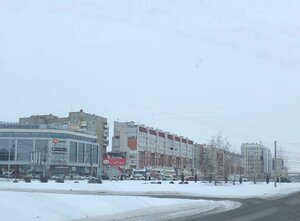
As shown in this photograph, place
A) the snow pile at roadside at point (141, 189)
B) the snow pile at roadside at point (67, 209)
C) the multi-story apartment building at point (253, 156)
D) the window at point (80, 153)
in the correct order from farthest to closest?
the window at point (80, 153)
the multi-story apartment building at point (253, 156)
the snow pile at roadside at point (141, 189)
the snow pile at roadside at point (67, 209)

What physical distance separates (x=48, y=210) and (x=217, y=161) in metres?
80.6

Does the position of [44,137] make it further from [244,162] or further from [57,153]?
[244,162]

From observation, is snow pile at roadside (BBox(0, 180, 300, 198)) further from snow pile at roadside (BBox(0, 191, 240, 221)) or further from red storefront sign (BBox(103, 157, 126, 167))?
red storefront sign (BBox(103, 157, 126, 167))

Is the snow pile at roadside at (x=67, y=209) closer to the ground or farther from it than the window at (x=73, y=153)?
closer to the ground

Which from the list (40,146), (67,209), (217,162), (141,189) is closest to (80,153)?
(40,146)

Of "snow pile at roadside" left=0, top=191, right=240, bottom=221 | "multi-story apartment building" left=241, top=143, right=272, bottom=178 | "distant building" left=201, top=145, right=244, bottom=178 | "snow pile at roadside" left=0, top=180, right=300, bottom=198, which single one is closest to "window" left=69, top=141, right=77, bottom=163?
"multi-story apartment building" left=241, top=143, right=272, bottom=178

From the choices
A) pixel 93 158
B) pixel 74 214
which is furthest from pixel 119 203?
pixel 93 158

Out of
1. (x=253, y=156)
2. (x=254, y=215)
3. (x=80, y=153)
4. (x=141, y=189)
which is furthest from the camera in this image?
(x=80, y=153)

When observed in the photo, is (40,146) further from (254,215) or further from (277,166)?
(254,215)

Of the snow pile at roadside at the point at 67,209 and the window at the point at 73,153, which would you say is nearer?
the snow pile at roadside at the point at 67,209

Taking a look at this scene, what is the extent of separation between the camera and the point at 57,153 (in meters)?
172

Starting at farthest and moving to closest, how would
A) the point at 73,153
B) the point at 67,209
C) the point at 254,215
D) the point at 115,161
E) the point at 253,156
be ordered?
the point at 73,153, the point at 253,156, the point at 115,161, the point at 254,215, the point at 67,209

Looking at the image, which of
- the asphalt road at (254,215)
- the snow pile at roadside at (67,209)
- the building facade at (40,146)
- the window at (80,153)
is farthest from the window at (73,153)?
the snow pile at roadside at (67,209)

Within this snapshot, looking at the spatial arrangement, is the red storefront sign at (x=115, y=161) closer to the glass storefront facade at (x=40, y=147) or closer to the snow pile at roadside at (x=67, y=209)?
the glass storefront facade at (x=40, y=147)
